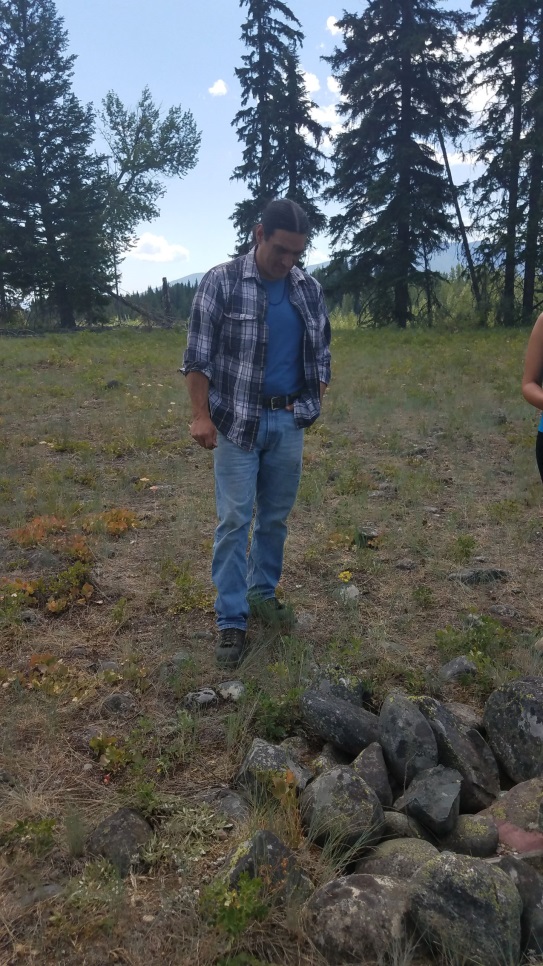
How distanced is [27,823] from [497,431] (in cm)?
681

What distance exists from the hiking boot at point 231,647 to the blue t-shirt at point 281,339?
46.6 inches

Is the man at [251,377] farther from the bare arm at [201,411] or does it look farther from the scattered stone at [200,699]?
the scattered stone at [200,699]

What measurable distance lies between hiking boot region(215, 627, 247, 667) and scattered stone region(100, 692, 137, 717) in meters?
0.47

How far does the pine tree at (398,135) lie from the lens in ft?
70.2

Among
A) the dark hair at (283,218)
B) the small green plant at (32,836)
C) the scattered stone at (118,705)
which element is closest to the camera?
the small green plant at (32,836)

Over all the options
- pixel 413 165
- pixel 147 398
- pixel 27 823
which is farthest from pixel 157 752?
pixel 413 165

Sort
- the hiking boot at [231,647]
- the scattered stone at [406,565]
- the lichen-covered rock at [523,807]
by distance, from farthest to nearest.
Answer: the scattered stone at [406,565], the hiking boot at [231,647], the lichen-covered rock at [523,807]

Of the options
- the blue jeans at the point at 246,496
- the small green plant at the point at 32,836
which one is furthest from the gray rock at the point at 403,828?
the blue jeans at the point at 246,496

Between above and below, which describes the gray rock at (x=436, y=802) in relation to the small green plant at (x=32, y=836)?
above

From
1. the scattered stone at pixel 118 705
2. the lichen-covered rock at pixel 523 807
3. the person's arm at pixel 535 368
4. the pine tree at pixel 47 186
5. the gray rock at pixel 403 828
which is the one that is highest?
the pine tree at pixel 47 186

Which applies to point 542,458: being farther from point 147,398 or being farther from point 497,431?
point 147,398

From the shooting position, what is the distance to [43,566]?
4430 millimetres

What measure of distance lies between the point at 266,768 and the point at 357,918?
2.21ft

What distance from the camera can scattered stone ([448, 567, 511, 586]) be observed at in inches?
164
